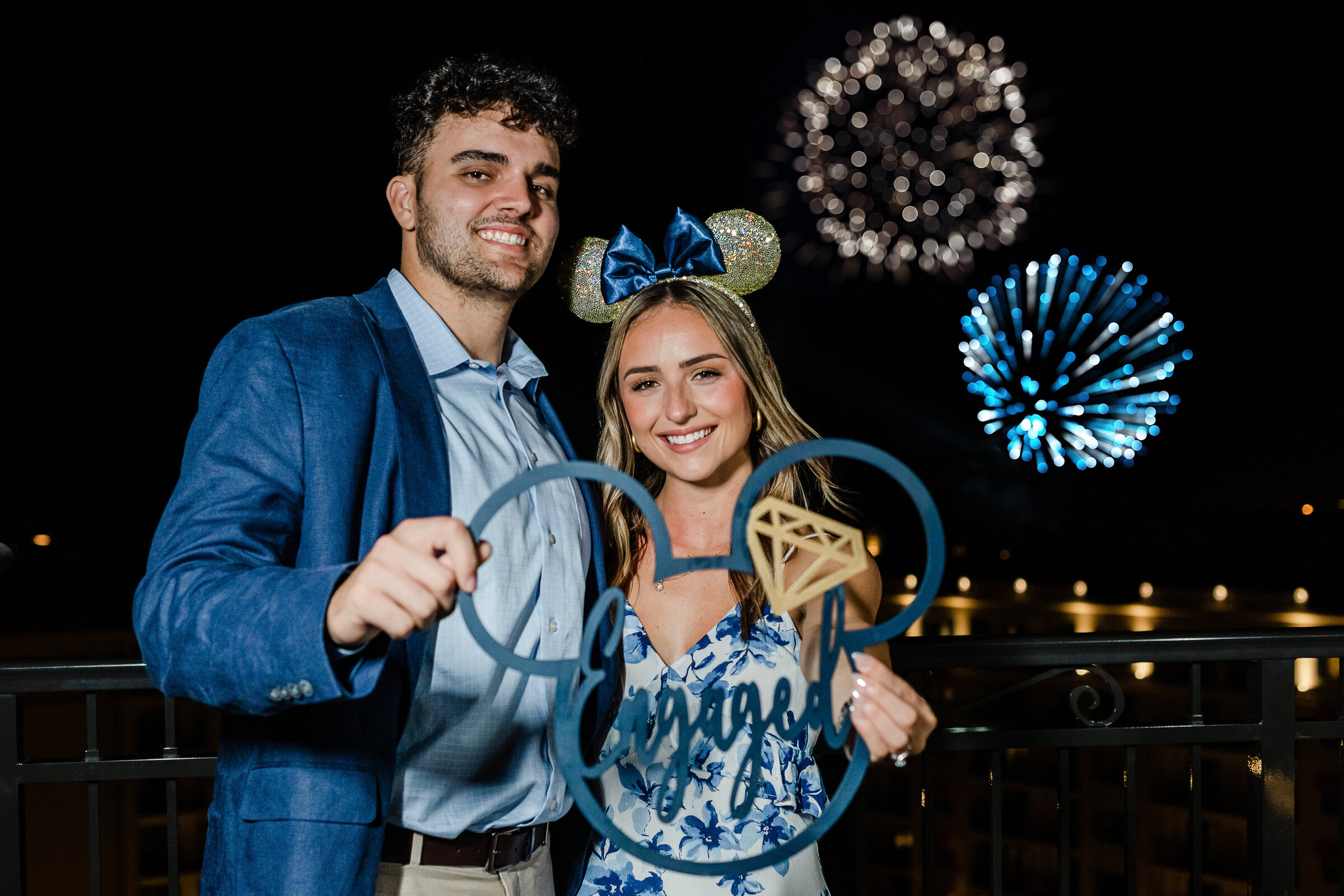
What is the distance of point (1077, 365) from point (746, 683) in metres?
7.97

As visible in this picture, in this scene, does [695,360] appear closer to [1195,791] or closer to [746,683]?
[746,683]

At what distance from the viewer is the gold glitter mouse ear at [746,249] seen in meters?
1.85

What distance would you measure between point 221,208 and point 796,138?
4281mm

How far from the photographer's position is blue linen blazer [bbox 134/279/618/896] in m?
1.03

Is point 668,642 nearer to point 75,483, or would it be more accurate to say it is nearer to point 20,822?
point 20,822

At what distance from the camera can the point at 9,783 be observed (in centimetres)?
196

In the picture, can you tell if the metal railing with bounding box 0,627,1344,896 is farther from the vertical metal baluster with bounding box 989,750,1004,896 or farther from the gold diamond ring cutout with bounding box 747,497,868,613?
the gold diamond ring cutout with bounding box 747,497,868,613

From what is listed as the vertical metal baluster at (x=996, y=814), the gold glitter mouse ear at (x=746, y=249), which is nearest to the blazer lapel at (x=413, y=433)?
the gold glitter mouse ear at (x=746, y=249)

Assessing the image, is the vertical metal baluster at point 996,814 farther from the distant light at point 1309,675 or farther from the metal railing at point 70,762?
the distant light at point 1309,675

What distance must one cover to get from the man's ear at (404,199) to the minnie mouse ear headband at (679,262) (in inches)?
13.9

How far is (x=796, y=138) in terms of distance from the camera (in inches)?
241

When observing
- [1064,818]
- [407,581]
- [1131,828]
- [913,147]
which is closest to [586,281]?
[407,581]

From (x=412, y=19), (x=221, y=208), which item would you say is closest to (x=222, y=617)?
(x=412, y=19)

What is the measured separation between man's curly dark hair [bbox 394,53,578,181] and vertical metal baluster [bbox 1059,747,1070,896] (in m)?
1.78
